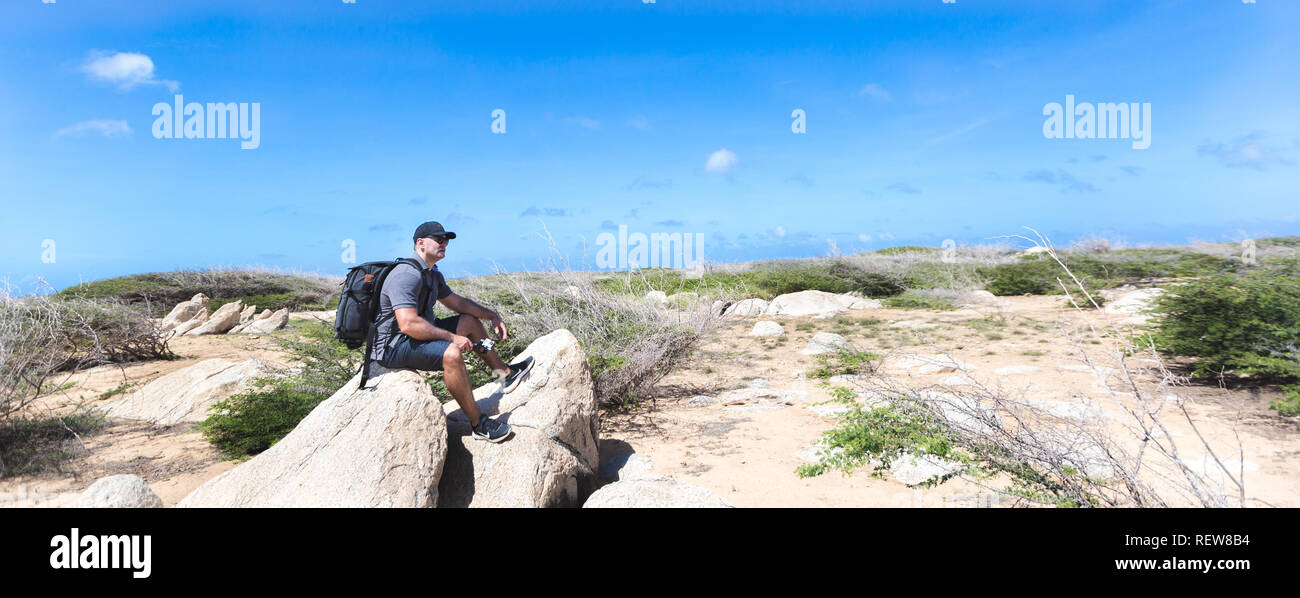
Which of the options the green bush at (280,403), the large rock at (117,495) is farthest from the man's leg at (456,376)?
the green bush at (280,403)

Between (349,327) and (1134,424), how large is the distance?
6.26 meters

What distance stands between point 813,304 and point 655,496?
1235 centimetres

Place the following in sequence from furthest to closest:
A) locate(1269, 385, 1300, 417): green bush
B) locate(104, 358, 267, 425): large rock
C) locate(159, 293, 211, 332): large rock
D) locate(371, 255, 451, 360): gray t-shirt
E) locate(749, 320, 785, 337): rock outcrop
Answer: locate(159, 293, 211, 332): large rock < locate(749, 320, 785, 337): rock outcrop < locate(104, 358, 267, 425): large rock < locate(1269, 385, 1300, 417): green bush < locate(371, 255, 451, 360): gray t-shirt

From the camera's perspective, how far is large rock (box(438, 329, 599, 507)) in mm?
3941

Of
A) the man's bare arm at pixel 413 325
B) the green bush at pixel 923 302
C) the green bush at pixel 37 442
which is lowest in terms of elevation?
the green bush at pixel 37 442

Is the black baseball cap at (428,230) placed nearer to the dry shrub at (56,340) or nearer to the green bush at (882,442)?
the green bush at (882,442)

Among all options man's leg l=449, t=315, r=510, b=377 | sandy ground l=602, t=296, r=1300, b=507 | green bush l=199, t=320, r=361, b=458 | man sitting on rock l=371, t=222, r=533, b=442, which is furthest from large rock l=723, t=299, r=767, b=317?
man sitting on rock l=371, t=222, r=533, b=442

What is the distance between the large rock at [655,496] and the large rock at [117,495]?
2290 mm

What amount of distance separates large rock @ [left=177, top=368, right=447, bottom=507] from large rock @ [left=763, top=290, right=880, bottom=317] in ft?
38.8

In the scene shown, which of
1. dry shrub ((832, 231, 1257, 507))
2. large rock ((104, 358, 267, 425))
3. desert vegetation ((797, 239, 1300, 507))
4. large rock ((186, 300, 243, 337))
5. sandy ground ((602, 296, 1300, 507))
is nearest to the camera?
dry shrub ((832, 231, 1257, 507))

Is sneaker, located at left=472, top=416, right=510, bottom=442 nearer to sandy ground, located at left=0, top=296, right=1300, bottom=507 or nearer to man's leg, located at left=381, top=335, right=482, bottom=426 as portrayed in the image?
man's leg, located at left=381, top=335, right=482, bottom=426

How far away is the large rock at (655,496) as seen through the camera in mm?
3523

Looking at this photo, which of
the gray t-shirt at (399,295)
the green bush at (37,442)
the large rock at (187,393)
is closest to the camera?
the gray t-shirt at (399,295)

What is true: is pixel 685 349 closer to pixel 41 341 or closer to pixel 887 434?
pixel 887 434
